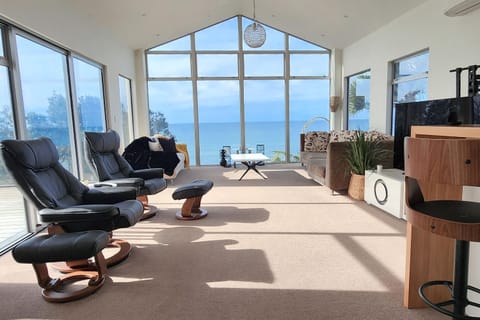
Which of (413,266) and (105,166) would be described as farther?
(105,166)

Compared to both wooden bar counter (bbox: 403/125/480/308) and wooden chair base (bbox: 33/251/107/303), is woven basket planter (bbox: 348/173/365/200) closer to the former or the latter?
wooden bar counter (bbox: 403/125/480/308)

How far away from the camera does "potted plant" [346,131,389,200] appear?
13.9ft

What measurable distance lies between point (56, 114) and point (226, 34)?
16.4ft

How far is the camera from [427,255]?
72.1 inches

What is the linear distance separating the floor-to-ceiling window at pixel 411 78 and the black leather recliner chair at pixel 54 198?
15.6 ft

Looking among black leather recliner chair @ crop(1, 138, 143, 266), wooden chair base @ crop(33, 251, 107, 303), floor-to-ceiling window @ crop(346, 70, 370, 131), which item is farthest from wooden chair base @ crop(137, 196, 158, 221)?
floor-to-ceiling window @ crop(346, 70, 370, 131)

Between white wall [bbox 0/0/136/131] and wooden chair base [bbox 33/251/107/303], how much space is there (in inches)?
99.2

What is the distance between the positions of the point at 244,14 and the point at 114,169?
18.3 feet

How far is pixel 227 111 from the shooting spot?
823 centimetres

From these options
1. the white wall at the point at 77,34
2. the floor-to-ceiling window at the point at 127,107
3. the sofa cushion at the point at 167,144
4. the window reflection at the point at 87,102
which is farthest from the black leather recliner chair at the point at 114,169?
the floor-to-ceiling window at the point at 127,107

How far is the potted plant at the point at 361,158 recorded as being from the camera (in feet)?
13.9

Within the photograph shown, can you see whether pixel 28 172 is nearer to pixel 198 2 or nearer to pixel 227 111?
pixel 198 2

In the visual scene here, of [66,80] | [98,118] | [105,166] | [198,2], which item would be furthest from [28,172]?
[198,2]

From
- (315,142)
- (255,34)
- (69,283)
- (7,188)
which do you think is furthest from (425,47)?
(7,188)
